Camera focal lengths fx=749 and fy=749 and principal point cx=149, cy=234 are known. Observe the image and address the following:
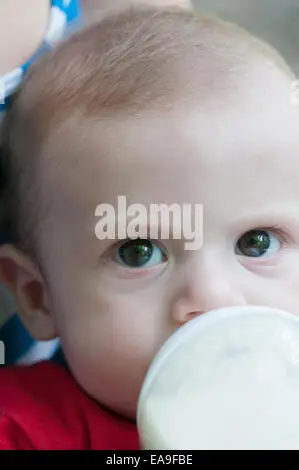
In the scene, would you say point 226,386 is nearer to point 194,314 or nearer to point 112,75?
point 194,314

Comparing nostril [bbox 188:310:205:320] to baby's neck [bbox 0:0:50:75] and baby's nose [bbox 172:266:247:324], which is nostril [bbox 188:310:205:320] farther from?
baby's neck [bbox 0:0:50:75]

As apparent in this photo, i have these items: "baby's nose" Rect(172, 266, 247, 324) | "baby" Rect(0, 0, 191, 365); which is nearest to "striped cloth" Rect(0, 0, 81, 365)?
"baby" Rect(0, 0, 191, 365)

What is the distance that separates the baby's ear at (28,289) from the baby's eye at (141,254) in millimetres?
69

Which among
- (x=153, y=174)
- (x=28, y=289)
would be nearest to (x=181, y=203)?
(x=153, y=174)

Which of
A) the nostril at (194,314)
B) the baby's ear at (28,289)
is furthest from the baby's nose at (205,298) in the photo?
the baby's ear at (28,289)

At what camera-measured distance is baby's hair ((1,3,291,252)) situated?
44 centimetres

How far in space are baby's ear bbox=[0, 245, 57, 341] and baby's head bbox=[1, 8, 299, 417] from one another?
2 cm

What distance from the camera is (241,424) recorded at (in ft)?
1.19

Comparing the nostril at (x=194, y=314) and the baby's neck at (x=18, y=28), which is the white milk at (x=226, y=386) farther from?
the baby's neck at (x=18, y=28)

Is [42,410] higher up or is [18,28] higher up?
[18,28]

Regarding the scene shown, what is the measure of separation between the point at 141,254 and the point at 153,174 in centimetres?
5

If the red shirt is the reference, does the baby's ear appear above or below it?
above

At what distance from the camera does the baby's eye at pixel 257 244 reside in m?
0.44

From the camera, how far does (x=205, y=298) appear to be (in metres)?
0.42
